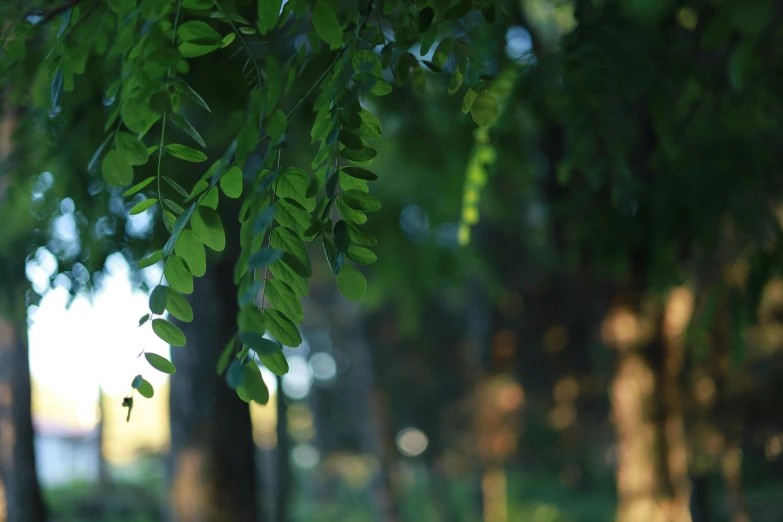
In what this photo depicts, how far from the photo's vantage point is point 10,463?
205 inches

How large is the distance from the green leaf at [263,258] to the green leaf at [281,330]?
8.7 inches

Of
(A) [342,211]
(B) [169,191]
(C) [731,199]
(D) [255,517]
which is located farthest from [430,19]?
(D) [255,517]

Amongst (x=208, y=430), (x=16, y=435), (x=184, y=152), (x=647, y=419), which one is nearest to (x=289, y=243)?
(x=184, y=152)

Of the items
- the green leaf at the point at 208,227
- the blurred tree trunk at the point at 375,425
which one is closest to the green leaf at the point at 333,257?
the green leaf at the point at 208,227

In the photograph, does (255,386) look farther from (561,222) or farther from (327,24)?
(561,222)

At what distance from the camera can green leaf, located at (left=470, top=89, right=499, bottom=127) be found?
1993 millimetres

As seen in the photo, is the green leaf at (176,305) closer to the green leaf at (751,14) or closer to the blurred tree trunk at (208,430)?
the green leaf at (751,14)

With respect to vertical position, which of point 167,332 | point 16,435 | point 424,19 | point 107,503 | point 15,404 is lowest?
point 107,503

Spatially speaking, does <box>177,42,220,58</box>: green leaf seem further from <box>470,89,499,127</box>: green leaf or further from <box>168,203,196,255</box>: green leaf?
<box>470,89,499,127</box>: green leaf

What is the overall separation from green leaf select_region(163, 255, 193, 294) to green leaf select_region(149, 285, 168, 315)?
0.35ft

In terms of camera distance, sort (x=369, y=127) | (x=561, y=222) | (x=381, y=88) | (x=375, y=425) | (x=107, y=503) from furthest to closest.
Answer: (x=107, y=503), (x=375, y=425), (x=561, y=222), (x=369, y=127), (x=381, y=88)

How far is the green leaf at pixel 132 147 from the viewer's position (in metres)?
1.68

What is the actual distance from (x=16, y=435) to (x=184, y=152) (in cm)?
415

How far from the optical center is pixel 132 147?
169 cm
